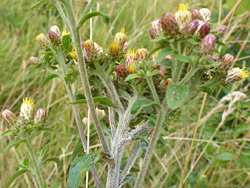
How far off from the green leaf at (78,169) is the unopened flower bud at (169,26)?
2.77 ft

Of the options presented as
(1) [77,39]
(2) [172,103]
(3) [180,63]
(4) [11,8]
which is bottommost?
(2) [172,103]

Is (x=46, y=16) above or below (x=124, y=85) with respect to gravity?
above

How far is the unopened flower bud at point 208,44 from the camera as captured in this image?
129 cm

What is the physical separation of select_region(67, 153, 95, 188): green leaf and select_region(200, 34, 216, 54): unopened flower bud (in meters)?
0.89

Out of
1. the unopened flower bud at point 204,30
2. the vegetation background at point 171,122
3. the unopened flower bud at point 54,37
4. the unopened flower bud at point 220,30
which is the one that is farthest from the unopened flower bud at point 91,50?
the vegetation background at point 171,122

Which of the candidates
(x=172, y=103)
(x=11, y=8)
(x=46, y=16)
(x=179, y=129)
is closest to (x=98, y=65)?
(x=172, y=103)

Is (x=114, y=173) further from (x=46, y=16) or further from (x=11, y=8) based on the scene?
(x=11, y=8)

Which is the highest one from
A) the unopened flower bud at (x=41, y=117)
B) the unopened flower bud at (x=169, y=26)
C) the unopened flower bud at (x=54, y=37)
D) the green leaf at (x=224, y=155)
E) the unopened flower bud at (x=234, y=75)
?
the unopened flower bud at (x=54, y=37)

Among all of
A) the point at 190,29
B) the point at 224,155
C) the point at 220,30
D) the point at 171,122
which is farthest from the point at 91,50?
the point at 171,122

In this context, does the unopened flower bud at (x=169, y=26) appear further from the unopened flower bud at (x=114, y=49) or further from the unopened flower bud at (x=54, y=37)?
the unopened flower bud at (x=54, y=37)

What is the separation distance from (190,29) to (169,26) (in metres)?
0.11

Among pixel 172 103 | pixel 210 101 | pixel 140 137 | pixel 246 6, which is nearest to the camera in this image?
pixel 172 103

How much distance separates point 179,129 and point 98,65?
8.26ft

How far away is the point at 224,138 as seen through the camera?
11.6ft
